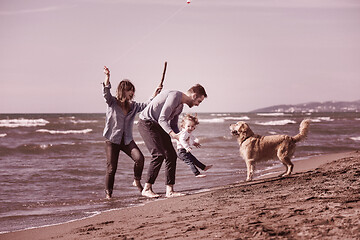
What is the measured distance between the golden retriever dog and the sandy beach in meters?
1.81

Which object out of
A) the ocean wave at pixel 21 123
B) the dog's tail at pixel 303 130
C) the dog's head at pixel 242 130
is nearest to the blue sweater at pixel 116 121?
the dog's head at pixel 242 130

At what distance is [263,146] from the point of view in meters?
8.27

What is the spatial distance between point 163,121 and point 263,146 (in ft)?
9.56

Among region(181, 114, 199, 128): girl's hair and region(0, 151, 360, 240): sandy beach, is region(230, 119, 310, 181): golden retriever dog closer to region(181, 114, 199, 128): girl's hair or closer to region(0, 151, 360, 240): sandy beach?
region(181, 114, 199, 128): girl's hair

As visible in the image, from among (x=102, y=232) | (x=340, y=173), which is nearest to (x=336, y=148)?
(x=340, y=173)

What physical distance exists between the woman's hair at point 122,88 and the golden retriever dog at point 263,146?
245cm

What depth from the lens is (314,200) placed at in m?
4.67

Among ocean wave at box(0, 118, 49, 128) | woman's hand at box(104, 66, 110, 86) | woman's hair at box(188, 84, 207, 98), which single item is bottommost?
ocean wave at box(0, 118, 49, 128)

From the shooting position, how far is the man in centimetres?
616

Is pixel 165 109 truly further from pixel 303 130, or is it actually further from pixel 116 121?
pixel 303 130

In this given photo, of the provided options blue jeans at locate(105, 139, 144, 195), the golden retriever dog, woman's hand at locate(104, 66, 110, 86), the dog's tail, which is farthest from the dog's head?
A: woman's hand at locate(104, 66, 110, 86)

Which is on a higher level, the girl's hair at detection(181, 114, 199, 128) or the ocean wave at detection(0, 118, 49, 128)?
the girl's hair at detection(181, 114, 199, 128)

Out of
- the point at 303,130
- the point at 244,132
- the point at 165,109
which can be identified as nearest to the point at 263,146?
the point at 244,132

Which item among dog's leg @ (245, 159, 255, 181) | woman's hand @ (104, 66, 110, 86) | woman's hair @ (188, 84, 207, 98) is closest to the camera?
woman's hair @ (188, 84, 207, 98)
